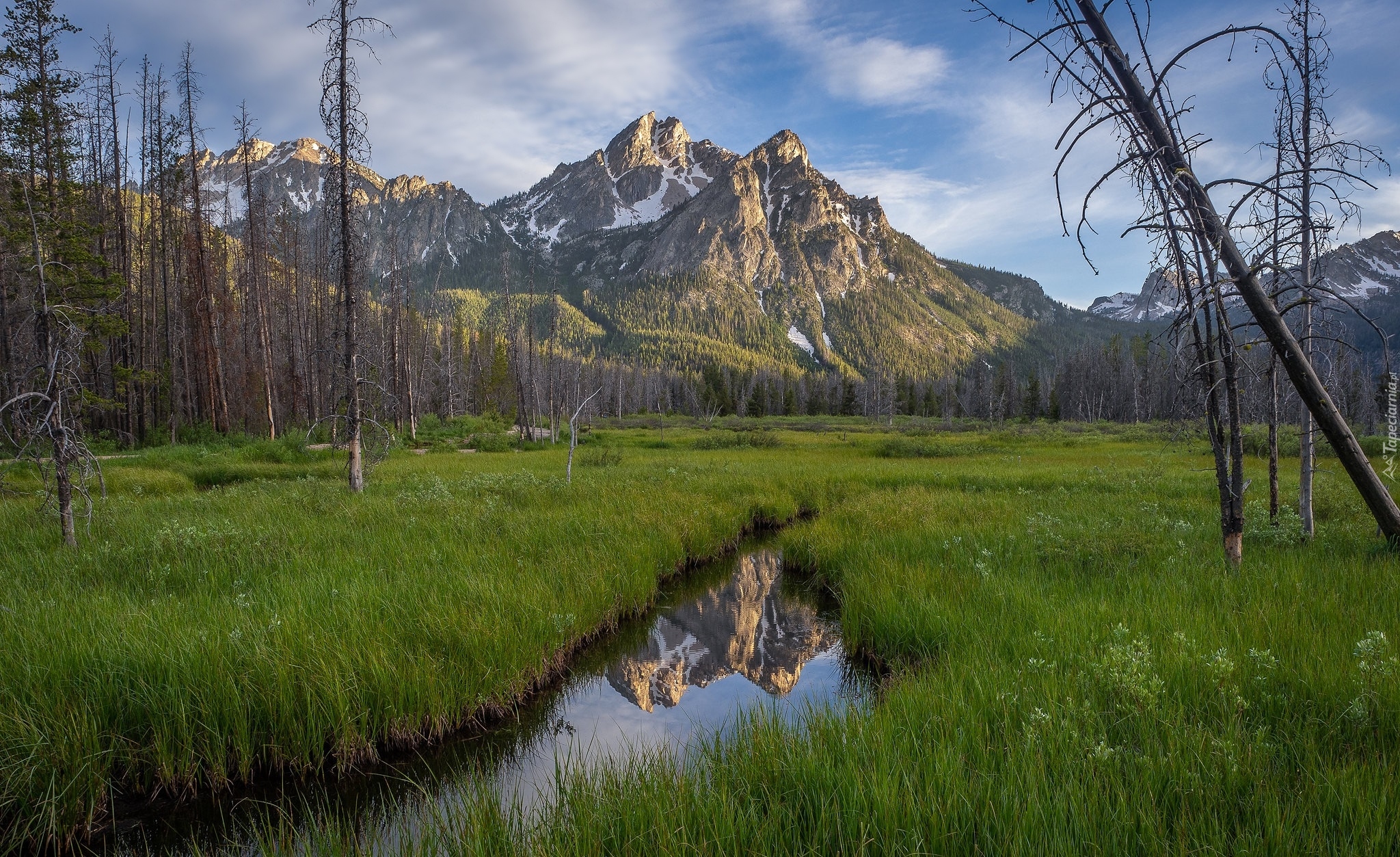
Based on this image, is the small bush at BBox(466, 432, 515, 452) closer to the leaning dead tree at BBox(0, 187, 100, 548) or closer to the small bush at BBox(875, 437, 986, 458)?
the small bush at BBox(875, 437, 986, 458)

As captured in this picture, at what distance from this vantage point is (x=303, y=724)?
486 centimetres

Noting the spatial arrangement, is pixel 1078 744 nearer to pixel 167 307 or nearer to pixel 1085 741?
pixel 1085 741

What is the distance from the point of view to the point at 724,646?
8.38 meters

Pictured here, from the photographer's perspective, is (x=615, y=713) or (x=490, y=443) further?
(x=490, y=443)

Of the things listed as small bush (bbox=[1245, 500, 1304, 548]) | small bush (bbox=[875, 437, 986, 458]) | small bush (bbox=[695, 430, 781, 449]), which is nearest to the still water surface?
small bush (bbox=[1245, 500, 1304, 548])

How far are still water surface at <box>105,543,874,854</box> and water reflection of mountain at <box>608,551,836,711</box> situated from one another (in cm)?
2

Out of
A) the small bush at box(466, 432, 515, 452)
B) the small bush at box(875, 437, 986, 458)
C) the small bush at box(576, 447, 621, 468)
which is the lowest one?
the small bush at box(875, 437, 986, 458)

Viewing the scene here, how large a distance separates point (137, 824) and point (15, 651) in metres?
2.03

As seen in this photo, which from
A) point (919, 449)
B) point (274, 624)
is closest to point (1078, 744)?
point (274, 624)

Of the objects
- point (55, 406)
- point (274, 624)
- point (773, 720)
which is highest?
point (55, 406)

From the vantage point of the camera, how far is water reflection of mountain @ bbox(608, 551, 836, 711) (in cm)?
721

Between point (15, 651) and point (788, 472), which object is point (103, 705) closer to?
point (15, 651)

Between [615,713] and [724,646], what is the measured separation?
2.39 metres

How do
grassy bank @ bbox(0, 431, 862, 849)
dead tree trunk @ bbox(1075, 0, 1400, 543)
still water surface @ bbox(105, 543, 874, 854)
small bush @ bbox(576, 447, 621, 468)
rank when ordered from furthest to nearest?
small bush @ bbox(576, 447, 621, 468), grassy bank @ bbox(0, 431, 862, 849), still water surface @ bbox(105, 543, 874, 854), dead tree trunk @ bbox(1075, 0, 1400, 543)
